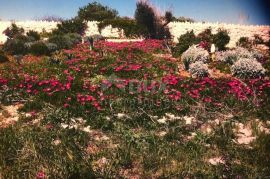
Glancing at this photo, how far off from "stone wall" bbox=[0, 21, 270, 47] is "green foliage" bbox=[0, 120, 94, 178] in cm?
1937

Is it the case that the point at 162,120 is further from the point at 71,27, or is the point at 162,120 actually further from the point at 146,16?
the point at 71,27

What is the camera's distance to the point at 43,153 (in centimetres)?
700

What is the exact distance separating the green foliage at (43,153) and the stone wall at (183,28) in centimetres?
1937

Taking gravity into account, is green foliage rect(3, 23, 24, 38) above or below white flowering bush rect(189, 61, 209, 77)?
above

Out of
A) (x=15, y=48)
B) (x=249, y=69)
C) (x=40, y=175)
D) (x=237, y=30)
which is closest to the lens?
(x=40, y=175)

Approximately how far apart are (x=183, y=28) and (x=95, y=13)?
19.9 meters

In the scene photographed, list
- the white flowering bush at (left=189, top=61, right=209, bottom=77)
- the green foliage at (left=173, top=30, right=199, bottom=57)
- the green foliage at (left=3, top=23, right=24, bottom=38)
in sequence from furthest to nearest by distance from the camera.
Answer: the green foliage at (left=3, top=23, right=24, bottom=38)
the green foliage at (left=173, top=30, right=199, bottom=57)
the white flowering bush at (left=189, top=61, right=209, bottom=77)

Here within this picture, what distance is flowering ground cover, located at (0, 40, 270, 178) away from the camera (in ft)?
21.6

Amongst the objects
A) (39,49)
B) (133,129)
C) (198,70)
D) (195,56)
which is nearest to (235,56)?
(195,56)

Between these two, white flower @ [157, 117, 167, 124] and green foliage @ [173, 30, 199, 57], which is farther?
green foliage @ [173, 30, 199, 57]

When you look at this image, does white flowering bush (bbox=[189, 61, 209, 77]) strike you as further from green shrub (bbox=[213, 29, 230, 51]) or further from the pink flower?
the pink flower

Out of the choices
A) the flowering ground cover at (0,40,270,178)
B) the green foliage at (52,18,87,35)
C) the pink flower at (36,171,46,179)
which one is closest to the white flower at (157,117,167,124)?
the flowering ground cover at (0,40,270,178)

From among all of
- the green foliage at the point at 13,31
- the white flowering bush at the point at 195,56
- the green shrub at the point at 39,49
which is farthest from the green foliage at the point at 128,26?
the white flowering bush at the point at 195,56

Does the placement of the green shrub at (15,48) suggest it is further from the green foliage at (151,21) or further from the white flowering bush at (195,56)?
the green foliage at (151,21)
